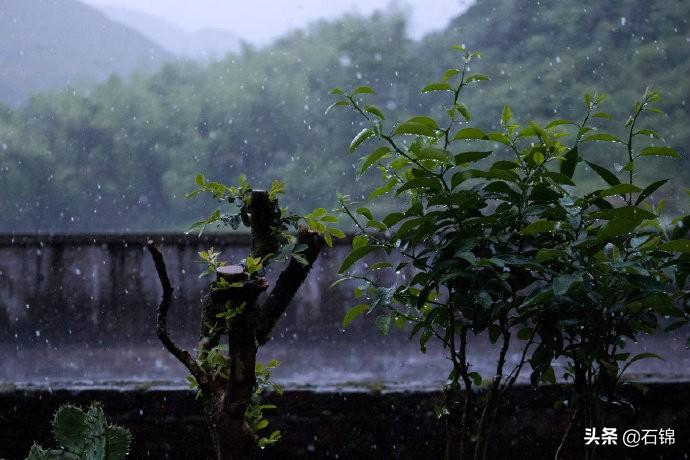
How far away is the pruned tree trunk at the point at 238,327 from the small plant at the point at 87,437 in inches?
9.8

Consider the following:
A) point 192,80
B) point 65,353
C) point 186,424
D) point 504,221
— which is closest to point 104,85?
point 192,80

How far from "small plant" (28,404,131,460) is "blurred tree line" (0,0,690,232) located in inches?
257

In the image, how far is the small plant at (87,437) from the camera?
119 centimetres

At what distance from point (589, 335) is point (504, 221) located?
0.70 ft

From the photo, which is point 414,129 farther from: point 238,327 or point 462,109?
point 238,327

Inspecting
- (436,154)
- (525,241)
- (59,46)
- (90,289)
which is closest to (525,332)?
(525,241)

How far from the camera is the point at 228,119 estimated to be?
8.66 metres

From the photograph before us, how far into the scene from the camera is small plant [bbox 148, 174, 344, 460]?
101 centimetres

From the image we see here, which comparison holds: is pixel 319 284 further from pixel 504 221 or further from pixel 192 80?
pixel 192 80

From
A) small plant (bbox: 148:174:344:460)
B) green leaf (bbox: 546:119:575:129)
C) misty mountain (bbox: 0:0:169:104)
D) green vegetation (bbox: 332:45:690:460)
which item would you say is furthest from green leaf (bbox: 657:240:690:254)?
misty mountain (bbox: 0:0:169:104)

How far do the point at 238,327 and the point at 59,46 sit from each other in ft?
45.1

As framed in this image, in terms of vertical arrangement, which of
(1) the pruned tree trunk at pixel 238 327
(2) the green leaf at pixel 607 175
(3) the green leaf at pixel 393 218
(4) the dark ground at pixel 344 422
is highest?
(2) the green leaf at pixel 607 175

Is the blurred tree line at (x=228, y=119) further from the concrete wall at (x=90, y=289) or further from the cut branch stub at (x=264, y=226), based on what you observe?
the cut branch stub at (x=264, y=226)

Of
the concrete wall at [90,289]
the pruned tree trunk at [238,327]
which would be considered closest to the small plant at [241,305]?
the pruned tree trunk at [238,327]
